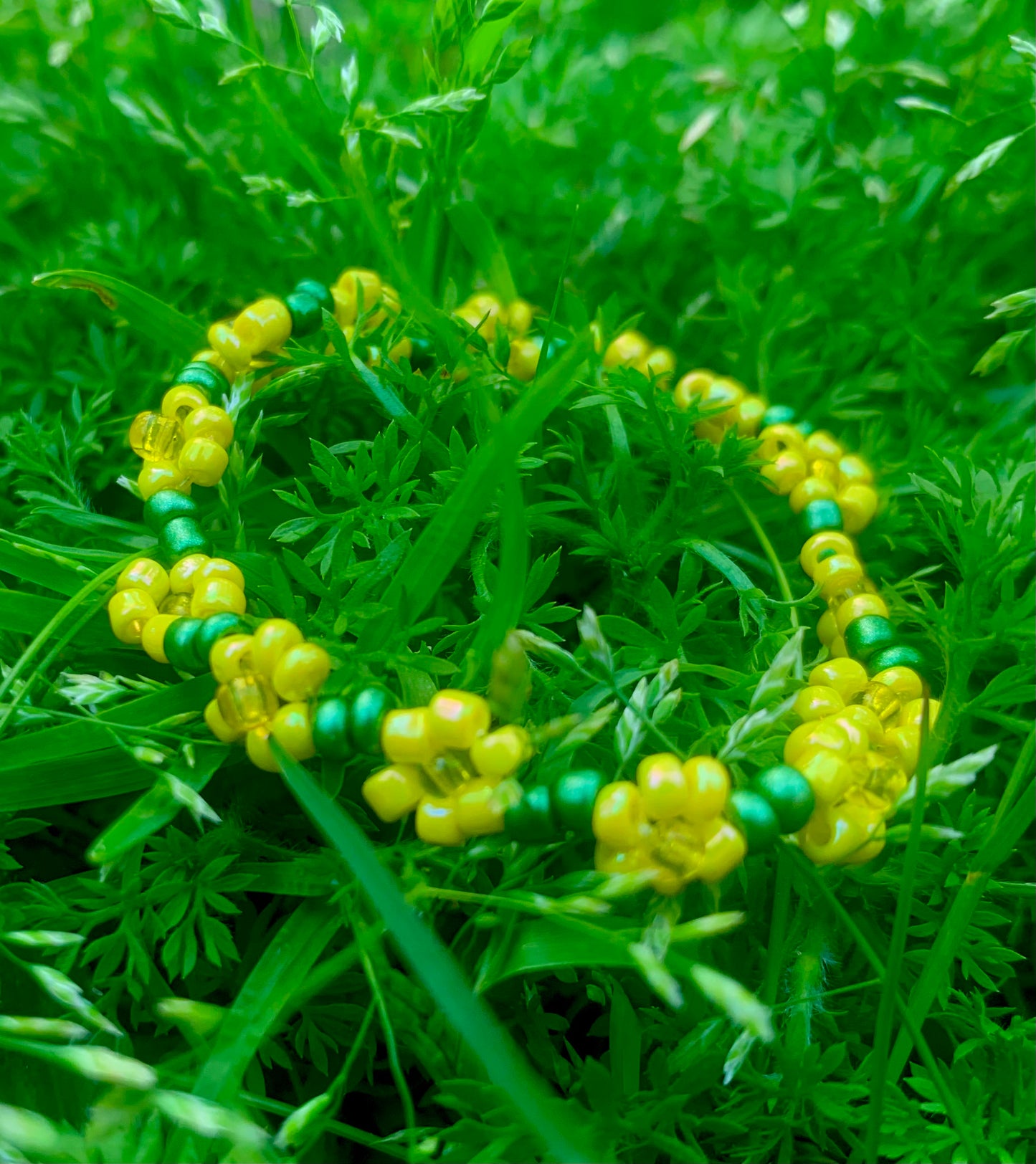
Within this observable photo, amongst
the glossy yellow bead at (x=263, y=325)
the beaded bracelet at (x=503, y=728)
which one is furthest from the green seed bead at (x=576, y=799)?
the glossy yellow bead at (x=263, y=325)

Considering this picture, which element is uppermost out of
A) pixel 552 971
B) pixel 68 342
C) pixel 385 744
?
pixel 68 342

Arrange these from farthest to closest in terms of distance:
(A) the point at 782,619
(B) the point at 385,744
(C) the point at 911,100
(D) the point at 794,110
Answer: (D) the point at 794,110, (C) the point at 911,100, (A) the point at 782,619, (B) the point at 385,744

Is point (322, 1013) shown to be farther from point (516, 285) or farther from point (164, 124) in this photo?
point (164, 124)

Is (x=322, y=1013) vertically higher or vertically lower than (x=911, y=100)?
A: lower

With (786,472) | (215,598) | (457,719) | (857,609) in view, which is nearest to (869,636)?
(857,609)

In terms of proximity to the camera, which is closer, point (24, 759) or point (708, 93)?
point (24, 759)

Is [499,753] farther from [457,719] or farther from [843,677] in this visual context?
[843,677]

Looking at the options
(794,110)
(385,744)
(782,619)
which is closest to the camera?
(385,744)

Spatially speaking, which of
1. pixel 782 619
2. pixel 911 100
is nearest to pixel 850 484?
pixel 782 619
